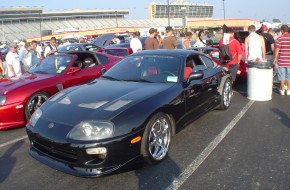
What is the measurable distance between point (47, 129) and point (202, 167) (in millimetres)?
1865

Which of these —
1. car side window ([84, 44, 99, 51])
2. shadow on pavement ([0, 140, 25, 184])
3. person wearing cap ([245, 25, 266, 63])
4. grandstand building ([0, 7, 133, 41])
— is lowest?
shadow on pavement ([0, 140, 25, 184])

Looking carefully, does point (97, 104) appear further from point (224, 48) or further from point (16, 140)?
point (224, 48)

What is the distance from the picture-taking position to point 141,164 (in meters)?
3.47

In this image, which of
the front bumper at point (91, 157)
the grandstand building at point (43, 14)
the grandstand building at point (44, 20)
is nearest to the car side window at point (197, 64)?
the front bumper at point (91, 157)

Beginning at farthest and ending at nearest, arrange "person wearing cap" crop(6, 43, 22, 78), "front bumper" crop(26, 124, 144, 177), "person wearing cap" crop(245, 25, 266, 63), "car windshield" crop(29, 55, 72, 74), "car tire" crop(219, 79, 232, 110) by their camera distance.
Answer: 1. "person wearing cap" crop(6, 43, 22, 78)
2. "person wearing cap" crop(245, 25, 266, 63)
3. "car windshield" crop(29, 55, 72, 74)
4. "car tire" crop(219, 79, 232, 110)
5. "front bumper" crop(26, 124, 144, 177)


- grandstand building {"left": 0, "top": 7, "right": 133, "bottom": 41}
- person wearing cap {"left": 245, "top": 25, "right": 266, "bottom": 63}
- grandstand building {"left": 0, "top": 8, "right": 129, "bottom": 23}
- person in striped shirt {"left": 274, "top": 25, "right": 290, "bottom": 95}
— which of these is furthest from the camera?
grandstand building {"left": 0, "top": 8, "right": 129, "bottom": 23}

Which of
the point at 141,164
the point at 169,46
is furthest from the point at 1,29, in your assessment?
the point at 141,164

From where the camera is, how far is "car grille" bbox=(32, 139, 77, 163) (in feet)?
10.4

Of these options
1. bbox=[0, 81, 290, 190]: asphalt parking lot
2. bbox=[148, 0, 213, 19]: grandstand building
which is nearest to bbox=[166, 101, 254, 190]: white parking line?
bbox=[0, 81, 290, 190]: asphalt parking lot

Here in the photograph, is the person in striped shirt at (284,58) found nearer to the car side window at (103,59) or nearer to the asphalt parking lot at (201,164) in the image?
the asphalt parking lot at (201,164)

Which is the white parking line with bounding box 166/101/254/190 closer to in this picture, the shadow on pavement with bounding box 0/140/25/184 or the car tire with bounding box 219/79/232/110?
the car tire with bounding box 219/79/232/110

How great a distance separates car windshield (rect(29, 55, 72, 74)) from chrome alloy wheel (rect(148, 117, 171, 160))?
3212 mm

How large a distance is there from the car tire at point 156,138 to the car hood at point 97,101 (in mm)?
323

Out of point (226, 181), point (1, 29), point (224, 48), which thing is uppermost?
point (1, 29)
